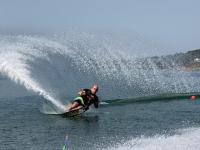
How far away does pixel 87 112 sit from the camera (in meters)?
27.3

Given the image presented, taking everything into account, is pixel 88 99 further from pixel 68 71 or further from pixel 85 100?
pixel 68 71

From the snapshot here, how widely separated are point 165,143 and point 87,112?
11762 mm

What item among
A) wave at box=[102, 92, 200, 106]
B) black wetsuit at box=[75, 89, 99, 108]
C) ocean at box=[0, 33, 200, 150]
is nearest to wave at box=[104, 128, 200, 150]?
ocean at box=[0, 33, 200, 150]

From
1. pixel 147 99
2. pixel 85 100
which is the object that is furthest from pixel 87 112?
pixel 147 99

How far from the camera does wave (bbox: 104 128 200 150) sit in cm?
1515

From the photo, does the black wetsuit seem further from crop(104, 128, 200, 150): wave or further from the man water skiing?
crop(104, 128, 200, 150): wave

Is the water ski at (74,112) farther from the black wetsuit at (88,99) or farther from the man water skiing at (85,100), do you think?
the black wetsuit at (88,99)

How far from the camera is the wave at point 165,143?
49.7 feet

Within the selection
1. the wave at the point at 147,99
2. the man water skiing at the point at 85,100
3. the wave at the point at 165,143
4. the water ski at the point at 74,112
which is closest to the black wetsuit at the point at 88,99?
the man water skiing at the point at 85,100

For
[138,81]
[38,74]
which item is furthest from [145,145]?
[138,81]

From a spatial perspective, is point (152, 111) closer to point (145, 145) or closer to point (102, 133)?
point (102, 133)

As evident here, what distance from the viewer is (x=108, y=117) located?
980 inches

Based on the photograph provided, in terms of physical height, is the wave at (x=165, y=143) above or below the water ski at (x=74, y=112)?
below

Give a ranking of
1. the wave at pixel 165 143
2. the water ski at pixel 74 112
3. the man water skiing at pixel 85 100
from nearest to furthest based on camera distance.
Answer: the wave at pixel 165 143
the water ski at pixel 74 112
the man water skiing at pixel 85 100
